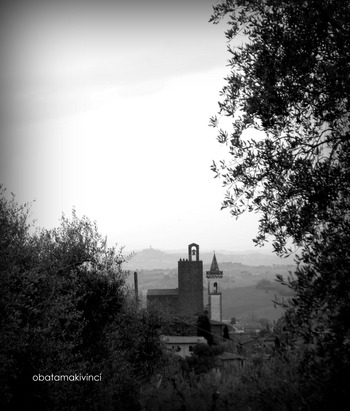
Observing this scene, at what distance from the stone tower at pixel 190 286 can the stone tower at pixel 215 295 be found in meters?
25.2

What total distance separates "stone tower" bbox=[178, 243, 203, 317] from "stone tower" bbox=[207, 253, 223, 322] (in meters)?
25.2

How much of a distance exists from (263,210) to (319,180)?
1067 millimetres

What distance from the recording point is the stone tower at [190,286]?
110 meters

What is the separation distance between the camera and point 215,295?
138250 millimetres

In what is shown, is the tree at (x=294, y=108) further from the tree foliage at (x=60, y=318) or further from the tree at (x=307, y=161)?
the tree foliage at (x=60, y=318)

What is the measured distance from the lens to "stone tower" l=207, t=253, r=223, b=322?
13645 centimetres

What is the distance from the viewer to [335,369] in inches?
297

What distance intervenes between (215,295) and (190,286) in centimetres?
2922

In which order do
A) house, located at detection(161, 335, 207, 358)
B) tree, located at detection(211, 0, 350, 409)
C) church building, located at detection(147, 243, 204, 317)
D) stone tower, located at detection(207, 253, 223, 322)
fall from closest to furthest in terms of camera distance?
1. tree, located at detection(211, 0, 350, 409)
2. house, located at detection(161, 335, 207, 358)
3. church building, located at detection(147, 243, 204, 317)
4. stone tower, located at detection(207, 253, 223, 322)

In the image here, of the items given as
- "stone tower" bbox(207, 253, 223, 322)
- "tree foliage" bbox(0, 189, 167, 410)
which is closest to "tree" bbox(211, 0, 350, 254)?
"tree foliage" bbox(0, 189, 167, 410)

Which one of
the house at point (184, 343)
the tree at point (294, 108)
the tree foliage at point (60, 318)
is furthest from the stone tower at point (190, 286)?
the tree at point (294, 108)

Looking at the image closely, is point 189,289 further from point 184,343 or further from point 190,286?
point 184,343

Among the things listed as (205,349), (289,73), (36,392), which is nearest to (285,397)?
(289,73)

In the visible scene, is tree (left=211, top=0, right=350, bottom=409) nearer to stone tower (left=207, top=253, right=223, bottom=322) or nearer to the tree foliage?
the tree foliage
